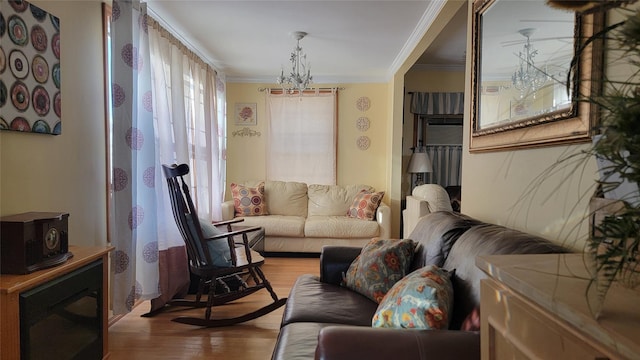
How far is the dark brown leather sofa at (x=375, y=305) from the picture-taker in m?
1.07

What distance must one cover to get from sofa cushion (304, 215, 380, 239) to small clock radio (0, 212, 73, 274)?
300cm

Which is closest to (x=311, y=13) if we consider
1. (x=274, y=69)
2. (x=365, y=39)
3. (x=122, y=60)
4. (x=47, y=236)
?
(x=365, y=39)

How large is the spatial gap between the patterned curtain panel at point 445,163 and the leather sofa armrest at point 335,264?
324 centimetres

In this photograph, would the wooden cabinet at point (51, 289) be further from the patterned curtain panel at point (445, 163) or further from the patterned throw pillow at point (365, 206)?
the patterned curtain panel at point (445, 163)

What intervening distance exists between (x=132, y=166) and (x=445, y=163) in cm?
404

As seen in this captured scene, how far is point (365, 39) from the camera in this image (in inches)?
147

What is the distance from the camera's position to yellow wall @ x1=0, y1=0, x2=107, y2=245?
73.2 inches

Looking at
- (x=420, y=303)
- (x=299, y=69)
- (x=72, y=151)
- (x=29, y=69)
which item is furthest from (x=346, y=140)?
(x=420, y=303)

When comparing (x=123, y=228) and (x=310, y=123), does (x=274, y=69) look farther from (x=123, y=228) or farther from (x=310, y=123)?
(x=123, y=228)

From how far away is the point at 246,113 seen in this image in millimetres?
5566

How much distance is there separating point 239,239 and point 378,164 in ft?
8.44

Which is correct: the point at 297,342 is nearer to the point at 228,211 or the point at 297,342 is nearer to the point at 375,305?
the point at 375,305

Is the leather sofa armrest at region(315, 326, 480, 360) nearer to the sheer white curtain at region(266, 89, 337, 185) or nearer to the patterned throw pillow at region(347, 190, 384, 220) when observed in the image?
the patterned throw pillow at region(347, 190, 384, 220)

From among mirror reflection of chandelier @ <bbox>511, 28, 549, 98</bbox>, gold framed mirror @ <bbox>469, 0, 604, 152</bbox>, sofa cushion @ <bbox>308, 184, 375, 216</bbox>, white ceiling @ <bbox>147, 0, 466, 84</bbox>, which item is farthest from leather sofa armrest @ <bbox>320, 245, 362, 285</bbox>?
sofa cushion @ <bbox>308, 184, 375, 216</bbox>
